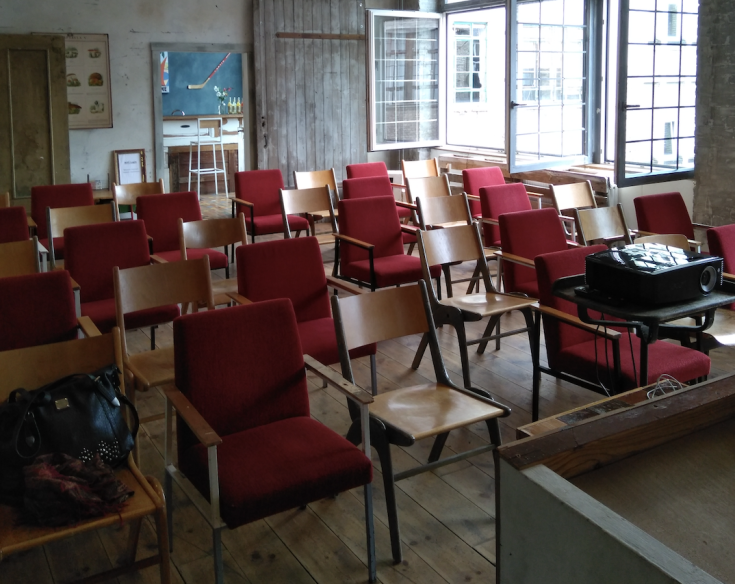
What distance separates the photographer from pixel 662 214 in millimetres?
5684

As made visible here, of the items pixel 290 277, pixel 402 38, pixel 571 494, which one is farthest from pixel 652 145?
pixel 571 494

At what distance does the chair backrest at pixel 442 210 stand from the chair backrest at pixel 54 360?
3179mm

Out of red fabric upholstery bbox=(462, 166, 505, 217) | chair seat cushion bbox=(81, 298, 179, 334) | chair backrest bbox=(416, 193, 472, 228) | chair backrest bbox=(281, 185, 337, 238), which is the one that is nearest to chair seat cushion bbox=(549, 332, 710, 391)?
chair seat cushion bbox=(81, 298, 179, 334)

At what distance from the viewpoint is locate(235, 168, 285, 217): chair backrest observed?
6.88 meters

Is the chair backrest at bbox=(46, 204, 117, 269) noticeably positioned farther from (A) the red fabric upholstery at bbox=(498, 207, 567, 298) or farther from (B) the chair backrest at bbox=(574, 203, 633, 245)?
(B) the chair backrest at bbox=(574, 203, 633, 245)

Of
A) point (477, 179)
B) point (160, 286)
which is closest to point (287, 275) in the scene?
point (160, 286)

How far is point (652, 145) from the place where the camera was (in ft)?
22.0

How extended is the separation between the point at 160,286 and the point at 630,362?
85.3 inches

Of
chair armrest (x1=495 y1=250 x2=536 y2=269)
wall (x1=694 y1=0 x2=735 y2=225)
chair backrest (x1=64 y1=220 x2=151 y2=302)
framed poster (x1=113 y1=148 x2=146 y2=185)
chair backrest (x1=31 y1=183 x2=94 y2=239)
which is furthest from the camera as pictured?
framed poster (x1=113 y1=148 x2=146 y2=185)

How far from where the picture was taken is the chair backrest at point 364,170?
24.9 ft

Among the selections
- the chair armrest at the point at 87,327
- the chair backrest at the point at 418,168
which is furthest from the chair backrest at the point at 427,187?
the chair armrest at the point at 87,327

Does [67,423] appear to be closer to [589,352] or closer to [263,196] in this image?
[589,352]

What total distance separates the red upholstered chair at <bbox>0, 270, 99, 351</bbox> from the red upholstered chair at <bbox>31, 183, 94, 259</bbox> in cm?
279

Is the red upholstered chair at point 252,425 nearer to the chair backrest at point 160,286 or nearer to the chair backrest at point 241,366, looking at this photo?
Result: the chair backrest at point 241,366
